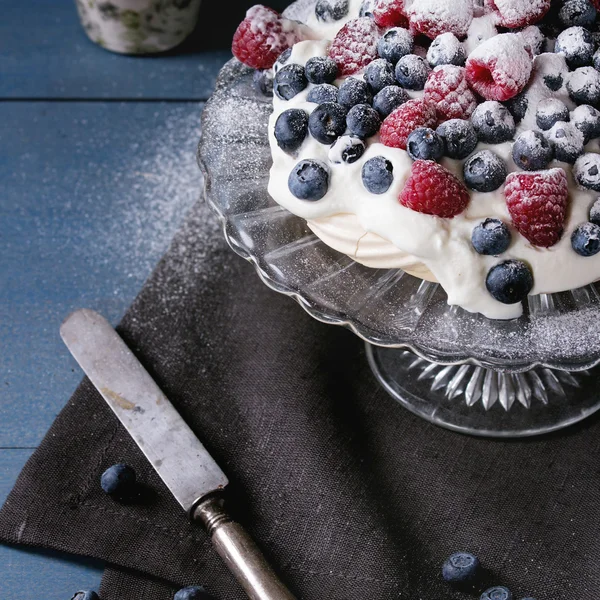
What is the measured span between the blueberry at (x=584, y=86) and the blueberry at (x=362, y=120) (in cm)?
25

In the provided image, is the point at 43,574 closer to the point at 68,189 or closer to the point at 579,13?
the point at 68,189

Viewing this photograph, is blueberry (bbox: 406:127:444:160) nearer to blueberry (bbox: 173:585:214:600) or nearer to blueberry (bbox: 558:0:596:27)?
blueberry (bbox: 558:0:596:27)

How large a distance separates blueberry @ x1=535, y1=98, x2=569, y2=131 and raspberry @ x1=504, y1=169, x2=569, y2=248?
2.7 inches

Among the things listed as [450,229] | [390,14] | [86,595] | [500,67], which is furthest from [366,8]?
[86,595]

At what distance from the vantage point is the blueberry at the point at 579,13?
1.17 metres

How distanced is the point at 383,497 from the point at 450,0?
69cm

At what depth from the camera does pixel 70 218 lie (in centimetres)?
174

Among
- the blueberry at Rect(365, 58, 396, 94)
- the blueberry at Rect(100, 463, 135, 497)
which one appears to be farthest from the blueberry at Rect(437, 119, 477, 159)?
the blueberry at Rect(100, 463, 135, 497)

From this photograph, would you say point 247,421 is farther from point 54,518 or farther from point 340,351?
point 54,518

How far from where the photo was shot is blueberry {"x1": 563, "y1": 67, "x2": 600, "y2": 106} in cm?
111

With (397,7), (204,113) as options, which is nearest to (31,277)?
(204,113)

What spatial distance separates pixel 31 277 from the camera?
1.64 meters

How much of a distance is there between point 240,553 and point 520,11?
776 millimetres

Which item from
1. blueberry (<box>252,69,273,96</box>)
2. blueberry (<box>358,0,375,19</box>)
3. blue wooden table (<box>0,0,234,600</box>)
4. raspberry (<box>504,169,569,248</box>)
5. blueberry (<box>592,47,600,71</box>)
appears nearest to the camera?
raspberry (<box>504,169,569,248</box>)
